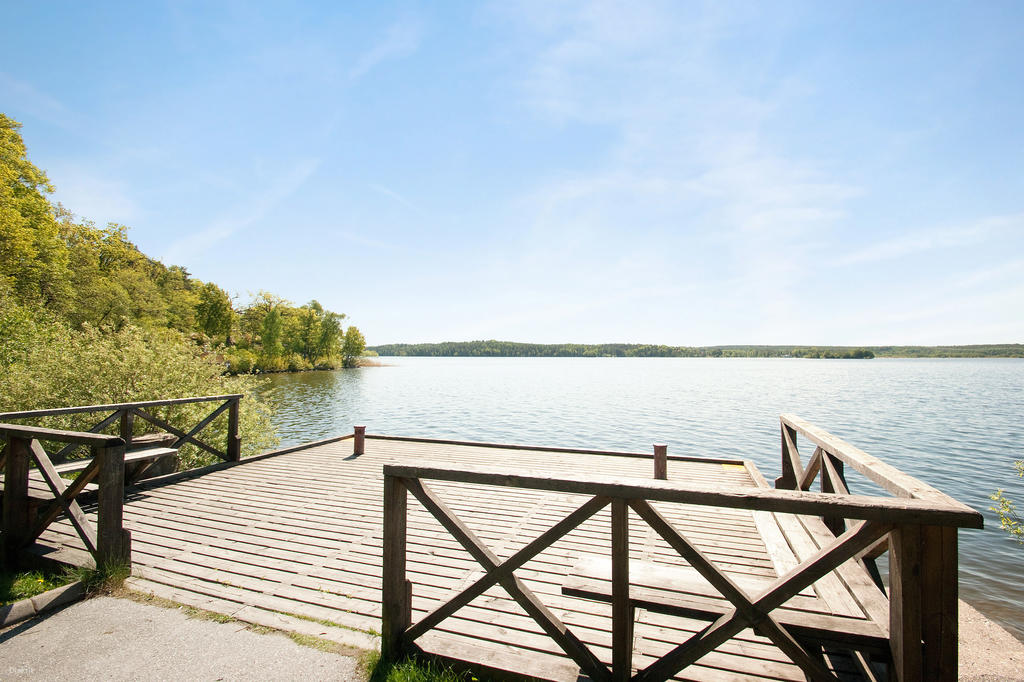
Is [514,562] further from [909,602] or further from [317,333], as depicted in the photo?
[317,333]

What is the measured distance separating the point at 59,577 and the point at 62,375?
8302 millimetres

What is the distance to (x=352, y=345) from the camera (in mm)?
87688

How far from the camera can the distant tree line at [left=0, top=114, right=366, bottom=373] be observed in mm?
18484

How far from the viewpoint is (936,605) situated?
1913 mm

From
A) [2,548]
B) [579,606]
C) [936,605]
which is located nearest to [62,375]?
[2,548]

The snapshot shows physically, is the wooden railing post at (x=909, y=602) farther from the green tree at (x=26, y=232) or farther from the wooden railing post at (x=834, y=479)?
the green tree at (x=26, y=232)

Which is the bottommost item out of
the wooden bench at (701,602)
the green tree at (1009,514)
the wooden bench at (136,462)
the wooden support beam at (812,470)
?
the green tree at (1009,514)

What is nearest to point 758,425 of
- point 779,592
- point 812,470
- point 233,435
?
point 812,470

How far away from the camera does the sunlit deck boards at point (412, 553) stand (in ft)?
9.77

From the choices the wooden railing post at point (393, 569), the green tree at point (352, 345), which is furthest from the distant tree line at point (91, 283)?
the green tree at point (352, 345)

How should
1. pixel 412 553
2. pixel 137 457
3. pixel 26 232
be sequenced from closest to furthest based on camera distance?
pixel 412 553 < pixel 137 457 < pixel 26 232

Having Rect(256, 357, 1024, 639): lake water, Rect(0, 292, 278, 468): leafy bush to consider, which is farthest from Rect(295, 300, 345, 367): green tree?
Rect(0, 292, 278, 468): leafy bush

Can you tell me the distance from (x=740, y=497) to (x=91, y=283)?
3533 centimetres

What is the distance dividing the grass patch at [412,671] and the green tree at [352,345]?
87709 millimetres
